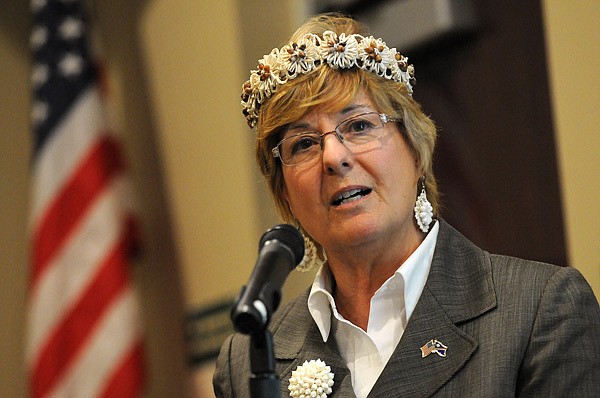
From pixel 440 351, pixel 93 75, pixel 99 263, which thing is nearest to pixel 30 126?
pixel 93 75

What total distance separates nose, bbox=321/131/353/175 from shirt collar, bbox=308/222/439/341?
22cm

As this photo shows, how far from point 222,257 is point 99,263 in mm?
529

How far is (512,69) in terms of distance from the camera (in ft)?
9.91

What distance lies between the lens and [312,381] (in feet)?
6.17

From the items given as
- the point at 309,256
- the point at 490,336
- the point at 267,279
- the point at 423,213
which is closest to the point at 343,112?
the point at 423,213

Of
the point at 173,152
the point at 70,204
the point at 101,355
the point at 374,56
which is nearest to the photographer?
the point at 374,56

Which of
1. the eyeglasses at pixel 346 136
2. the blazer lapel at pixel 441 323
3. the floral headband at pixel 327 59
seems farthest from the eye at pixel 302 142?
the blazer lapel at pixel 441 323

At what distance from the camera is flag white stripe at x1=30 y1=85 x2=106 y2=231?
4.19 metres

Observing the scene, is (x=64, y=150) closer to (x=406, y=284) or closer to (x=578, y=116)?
(x=578, y=116)

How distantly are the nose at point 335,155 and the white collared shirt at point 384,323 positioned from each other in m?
0.23

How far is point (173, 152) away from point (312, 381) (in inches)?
105

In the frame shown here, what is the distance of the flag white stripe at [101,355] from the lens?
407cm

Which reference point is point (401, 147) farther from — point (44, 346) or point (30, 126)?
point (30, 126)

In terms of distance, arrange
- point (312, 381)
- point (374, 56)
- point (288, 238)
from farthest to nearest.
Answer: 1. point (374, 56)
2. point (312, 381)
3. point (288, 238)
